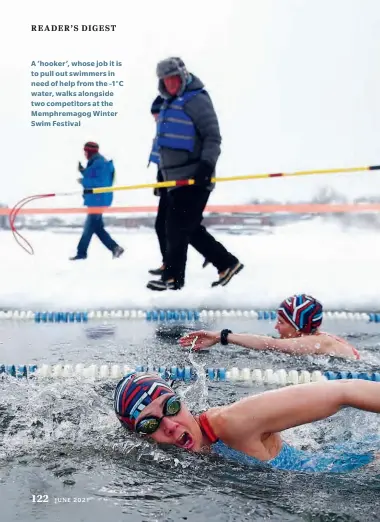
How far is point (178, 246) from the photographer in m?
5.38

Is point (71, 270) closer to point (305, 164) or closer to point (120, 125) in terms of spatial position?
point (120, 125)

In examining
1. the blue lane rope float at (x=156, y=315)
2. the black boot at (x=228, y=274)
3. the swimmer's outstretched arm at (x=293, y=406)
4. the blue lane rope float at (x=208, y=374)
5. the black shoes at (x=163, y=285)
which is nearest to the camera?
the swimmer's outstretched arm at (x=293, y=406)

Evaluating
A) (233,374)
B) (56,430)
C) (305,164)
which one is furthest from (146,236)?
(56,430)

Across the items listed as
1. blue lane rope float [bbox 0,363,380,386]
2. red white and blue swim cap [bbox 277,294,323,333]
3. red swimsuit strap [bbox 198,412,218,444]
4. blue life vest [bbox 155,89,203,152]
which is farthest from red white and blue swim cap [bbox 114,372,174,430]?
blue life vest [bbox 155,89,203,152]

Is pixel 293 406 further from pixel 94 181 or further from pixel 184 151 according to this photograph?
pixel 94 181

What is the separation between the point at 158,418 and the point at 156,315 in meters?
2.79

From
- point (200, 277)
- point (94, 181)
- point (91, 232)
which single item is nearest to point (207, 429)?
point (200, 277)

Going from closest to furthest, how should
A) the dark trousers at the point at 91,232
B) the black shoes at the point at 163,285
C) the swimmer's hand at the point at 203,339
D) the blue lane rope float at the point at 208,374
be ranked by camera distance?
the blue lane rope float at the point at 208,374 < the swimmer's hand at the point at 203,339 < the black shoes at the point at 163,285 < the dark trousers at the point at 91,232

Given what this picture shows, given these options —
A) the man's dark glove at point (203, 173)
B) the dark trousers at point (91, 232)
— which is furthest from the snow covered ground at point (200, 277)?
the man's dark glove at point (203, 173)

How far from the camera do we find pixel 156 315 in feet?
16.1

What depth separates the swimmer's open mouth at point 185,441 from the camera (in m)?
2.15

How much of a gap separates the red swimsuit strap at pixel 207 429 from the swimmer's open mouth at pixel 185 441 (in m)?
0.06

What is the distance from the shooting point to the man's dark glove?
5266mm

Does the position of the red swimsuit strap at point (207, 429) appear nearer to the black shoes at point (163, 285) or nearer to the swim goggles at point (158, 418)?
the swim goggles at point (158, 418)
